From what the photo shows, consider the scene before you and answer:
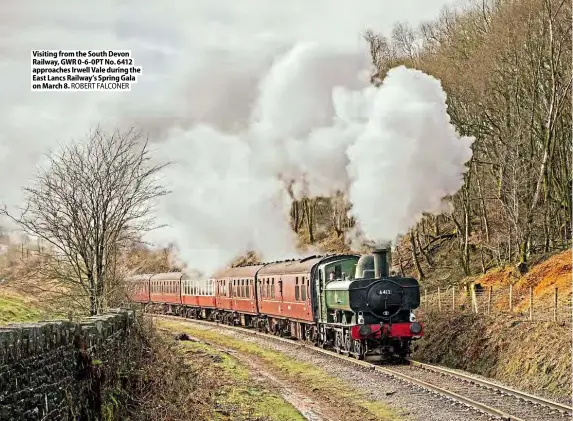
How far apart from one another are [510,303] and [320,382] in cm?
725

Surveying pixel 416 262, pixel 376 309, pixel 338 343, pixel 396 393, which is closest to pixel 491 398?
pixel 396 393

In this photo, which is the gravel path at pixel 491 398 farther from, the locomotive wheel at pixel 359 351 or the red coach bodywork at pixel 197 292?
the red coach bodywork at pixel 197 292

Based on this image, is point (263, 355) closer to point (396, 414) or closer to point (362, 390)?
point (362, 390)

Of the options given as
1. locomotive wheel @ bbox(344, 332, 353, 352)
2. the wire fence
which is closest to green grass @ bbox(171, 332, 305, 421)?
locomotive wheel @ bbox(344, 332, 353, 352)

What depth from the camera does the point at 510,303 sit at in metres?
20.4

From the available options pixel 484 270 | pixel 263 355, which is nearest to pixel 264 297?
pixel 263 355

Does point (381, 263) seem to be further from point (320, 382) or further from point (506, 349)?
point (320, 382)

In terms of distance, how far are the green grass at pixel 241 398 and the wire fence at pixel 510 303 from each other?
23.4 feet

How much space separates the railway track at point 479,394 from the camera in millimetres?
11594

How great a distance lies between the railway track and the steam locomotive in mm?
886

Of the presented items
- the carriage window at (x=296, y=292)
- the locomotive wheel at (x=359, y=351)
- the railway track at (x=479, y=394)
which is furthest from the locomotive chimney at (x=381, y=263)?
the carriage window at (x=296, y=292)

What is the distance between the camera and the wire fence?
1853cm

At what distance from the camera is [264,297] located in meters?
27.6

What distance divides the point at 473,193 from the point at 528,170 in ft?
13.7
